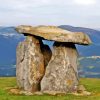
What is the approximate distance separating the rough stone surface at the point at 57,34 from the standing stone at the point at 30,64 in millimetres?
1068

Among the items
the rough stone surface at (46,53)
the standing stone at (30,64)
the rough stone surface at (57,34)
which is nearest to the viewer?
the rough stone surface at (57,34)

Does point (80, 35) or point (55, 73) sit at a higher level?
point (80, 35)

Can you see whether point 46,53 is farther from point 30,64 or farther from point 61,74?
point 61,74

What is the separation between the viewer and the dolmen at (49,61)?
4122 centimetres

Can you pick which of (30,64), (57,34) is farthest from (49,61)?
(57,34)

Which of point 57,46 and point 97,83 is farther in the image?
point 97,83

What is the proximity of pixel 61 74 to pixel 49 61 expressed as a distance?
2550 mm

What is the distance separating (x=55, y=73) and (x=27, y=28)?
19.1 feet

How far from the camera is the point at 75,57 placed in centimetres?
4281

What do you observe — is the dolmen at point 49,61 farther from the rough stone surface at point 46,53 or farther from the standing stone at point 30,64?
the rough stone surface at point 46,53

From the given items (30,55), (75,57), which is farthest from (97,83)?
(30,55)

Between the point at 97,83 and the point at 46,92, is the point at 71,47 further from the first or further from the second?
the point at 97,83

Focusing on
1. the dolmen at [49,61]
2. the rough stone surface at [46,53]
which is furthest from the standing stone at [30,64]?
the rough stone surface at [46,53]

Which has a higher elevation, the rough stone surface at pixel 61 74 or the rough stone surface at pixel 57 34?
the rough stone surface at pixel 57 34
